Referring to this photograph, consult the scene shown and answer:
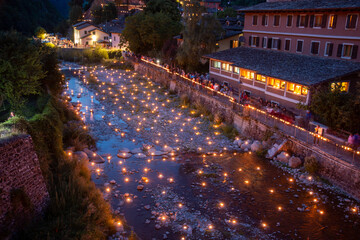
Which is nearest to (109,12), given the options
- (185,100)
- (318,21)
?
(185,100)

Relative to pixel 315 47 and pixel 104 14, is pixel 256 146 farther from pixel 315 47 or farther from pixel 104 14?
pixel 104 14

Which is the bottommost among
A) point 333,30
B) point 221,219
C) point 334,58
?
point 221,219

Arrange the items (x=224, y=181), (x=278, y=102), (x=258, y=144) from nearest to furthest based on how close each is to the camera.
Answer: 1. (x=224, y=181)
2. (x=258, y=144)
3. (x=278, y=102)

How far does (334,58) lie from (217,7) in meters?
88.2

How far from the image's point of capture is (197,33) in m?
38.5

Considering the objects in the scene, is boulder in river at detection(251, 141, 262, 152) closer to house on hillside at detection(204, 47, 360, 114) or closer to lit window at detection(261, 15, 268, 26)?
house on hillside at detection(204, 47, 360, 114)

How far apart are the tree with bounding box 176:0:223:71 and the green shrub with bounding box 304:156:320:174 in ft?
76.6

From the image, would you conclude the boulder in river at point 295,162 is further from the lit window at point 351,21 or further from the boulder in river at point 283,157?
the lit window at point 351,21

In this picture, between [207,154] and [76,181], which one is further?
[207,154]

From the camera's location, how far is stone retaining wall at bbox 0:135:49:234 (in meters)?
11.5

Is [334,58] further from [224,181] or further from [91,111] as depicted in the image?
[91,111]

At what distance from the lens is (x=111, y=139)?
27.4 meters

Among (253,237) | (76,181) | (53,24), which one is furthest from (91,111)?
(53,24)

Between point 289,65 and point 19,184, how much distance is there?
25353mm
